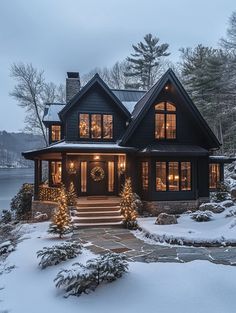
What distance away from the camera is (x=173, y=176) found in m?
15.5

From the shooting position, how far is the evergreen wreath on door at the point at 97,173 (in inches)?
682

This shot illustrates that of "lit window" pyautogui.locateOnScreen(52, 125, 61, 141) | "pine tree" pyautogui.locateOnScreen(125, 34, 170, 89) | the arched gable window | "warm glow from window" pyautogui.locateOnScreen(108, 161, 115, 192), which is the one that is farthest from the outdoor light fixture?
"pine tree" pyautogui.locateOnScreen(125, 34, 170, 89)

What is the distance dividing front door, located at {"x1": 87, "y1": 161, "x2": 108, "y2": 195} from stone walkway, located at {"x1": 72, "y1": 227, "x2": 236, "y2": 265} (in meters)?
6.12

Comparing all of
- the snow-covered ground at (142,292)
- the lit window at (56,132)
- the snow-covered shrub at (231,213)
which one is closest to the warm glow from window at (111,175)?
the lit window at (56,132)

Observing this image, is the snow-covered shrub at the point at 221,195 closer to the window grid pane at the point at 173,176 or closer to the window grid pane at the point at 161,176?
the window grid pane at the point at 173,176

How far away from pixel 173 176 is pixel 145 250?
23.4 ft

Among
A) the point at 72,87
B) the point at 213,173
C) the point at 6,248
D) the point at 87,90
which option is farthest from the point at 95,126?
the point at 6,248

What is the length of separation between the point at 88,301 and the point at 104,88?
11964 millimetres

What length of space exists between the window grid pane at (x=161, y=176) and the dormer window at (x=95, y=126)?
3.17 metres

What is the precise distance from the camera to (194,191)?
15.6m

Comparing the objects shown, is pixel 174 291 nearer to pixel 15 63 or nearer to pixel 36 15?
pixel 36 15

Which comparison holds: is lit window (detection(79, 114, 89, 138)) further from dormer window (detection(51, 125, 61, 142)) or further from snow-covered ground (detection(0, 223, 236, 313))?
snow-covered ground (detection(0, 223, 236, 313))

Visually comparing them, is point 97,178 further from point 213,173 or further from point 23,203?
point 213,173

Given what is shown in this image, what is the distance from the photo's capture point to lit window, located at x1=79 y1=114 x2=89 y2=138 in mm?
16297
